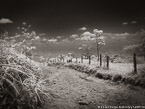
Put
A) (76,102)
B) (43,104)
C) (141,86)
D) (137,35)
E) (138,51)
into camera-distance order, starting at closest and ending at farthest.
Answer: (43,104), (76,102), (141,86), (138,51), (137,35)

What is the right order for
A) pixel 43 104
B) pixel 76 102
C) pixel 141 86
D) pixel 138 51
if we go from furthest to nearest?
pixel 138 51
pixel 141 86
pixel 76 102
pixel 43 104

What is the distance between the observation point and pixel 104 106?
3.97 meters

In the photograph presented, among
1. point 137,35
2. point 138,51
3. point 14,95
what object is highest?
point 137,35

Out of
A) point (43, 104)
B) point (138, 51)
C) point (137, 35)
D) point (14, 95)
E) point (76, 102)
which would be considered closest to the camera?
point (14, 95)

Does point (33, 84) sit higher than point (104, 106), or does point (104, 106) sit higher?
point (33, 84)

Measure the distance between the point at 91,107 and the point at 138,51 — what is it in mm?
23366

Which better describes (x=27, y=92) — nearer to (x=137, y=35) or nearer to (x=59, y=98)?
(x=59, y=98)

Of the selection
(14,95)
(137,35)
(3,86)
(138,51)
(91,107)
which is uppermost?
(137,35)

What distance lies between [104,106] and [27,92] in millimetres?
2190

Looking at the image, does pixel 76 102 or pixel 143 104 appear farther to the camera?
pixel 76 102

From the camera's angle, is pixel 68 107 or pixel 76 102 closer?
pixel 68 107

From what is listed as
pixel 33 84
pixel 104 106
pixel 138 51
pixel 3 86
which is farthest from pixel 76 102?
pixel 138 51

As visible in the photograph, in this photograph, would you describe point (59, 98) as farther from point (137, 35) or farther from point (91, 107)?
point (137, 35)

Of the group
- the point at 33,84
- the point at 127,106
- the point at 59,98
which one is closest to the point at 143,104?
the point at 127,106
